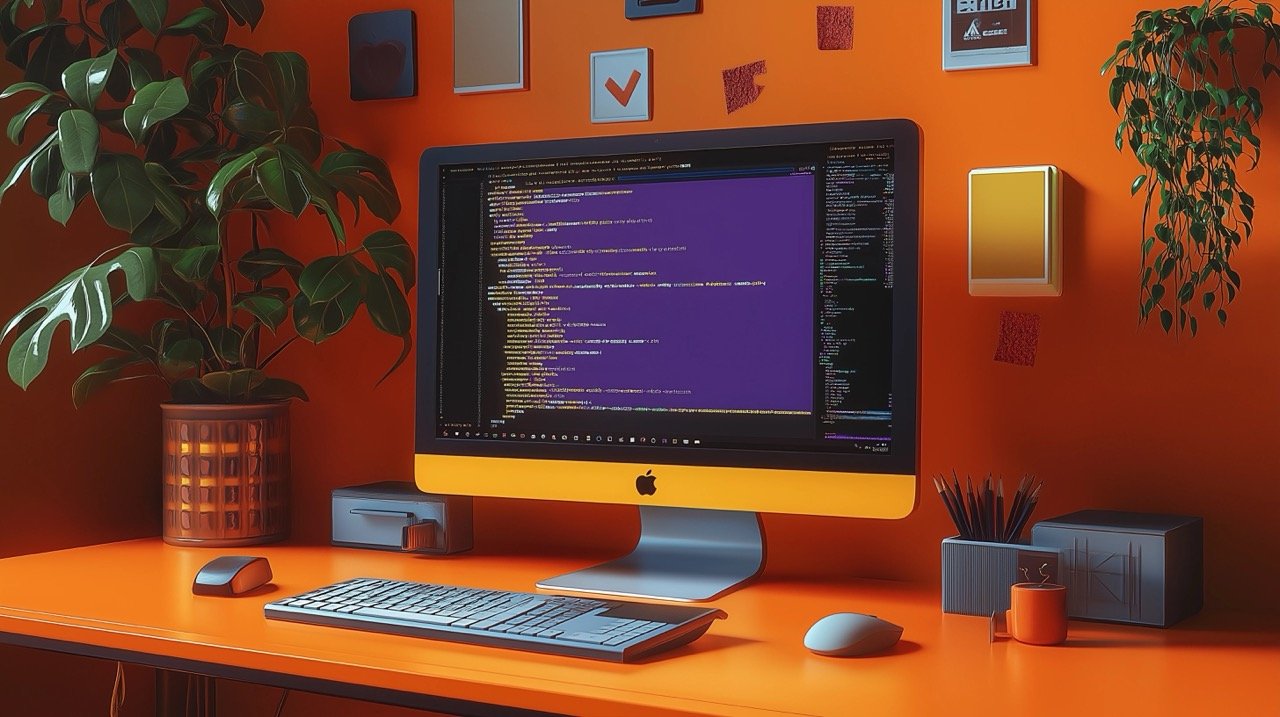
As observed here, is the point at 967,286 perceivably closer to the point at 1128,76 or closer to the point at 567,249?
the point at 1128,76

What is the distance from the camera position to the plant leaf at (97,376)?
1771 millimetres

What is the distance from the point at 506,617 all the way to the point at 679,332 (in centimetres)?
44

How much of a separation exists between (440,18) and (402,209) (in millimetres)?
308

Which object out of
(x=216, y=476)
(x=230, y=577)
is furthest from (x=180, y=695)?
(x=230, y=577)

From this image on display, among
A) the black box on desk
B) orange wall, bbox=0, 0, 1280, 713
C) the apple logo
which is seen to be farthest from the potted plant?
the black box on desk

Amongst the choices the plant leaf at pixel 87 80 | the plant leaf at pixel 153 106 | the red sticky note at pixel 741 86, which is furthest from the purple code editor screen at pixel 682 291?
the plant leaf at pixel 87 80

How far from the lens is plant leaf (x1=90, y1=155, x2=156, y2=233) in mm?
1648

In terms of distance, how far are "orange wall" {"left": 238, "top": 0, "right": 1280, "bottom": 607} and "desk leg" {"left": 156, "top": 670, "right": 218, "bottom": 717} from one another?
49 centimetres

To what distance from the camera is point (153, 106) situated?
5.34 ft

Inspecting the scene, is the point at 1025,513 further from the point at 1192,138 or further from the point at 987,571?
the point at 1192,138

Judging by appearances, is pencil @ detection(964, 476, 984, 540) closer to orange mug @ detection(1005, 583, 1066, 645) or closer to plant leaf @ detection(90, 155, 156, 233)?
orange mug @ detection(1005, 583, 1066, 645)

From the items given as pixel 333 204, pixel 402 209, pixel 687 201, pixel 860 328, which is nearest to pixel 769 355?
pixel 860 328

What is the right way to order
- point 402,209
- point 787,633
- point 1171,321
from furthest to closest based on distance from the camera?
point 402,209
point 1171,321
point 787,633

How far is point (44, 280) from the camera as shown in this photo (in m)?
1.86
